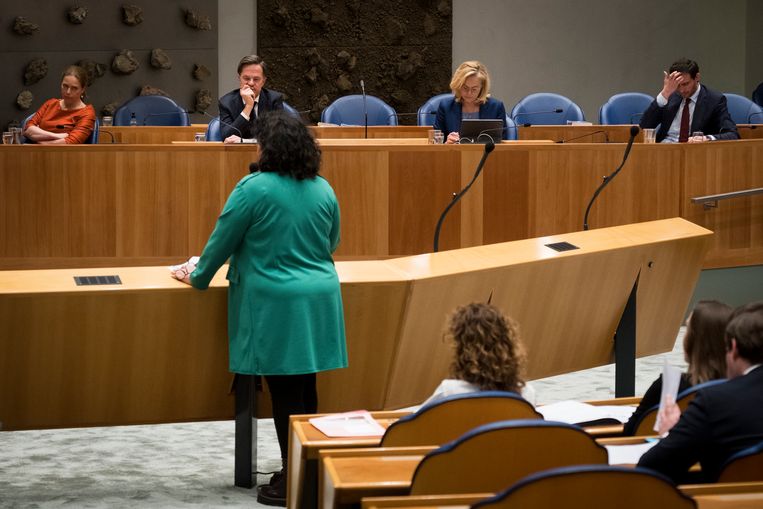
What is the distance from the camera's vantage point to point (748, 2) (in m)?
13.2

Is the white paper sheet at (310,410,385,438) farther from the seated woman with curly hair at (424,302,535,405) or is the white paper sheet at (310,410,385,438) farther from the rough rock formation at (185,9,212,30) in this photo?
the rough rock formation at (185,9,212,30)

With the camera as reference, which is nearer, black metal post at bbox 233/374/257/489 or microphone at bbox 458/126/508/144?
black metal post at bbox 233/374/257/489

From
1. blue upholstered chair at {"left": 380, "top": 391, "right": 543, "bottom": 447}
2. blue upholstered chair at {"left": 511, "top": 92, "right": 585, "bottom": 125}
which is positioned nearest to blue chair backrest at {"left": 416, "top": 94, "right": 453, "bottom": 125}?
blue upholstered chair at {"left": 511, "top": 92, "right": 585, "bottom": 125}

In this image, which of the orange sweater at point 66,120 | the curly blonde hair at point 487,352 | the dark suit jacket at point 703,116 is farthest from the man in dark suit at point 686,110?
the curly blonde hair at point 487,352

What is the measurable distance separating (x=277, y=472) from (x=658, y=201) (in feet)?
12.5

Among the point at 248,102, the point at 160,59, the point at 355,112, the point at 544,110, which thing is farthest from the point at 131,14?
the point at 248,102

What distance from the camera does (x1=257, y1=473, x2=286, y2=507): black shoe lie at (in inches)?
159

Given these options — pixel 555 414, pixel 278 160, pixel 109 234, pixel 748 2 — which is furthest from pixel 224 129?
pixel 748 2

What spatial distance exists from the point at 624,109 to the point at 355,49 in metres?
3.61

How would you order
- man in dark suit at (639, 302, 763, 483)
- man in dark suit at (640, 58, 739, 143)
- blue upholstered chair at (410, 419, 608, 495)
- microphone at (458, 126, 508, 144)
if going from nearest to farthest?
1. blue upholstered chair at (410, 419, 608, 495)
2. man in dark suit at (639, 302, 763, 483)
3. microphone at (458, 126, 508, 144)
4. man in dark suit at (640, 58, 739, 143)

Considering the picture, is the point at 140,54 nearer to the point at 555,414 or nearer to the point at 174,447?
the point at 174,447

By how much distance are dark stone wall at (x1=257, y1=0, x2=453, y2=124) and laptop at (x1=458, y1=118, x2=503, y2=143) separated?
5.02 meters

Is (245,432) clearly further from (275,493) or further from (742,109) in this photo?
(742,109)

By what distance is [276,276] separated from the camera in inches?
155
